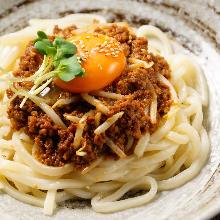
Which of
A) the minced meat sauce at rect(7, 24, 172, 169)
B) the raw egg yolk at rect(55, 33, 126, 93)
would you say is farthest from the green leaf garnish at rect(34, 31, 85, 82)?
the minced meat sauce at rect(7, 24, 172, 169)

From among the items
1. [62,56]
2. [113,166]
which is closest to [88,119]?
[113,166]

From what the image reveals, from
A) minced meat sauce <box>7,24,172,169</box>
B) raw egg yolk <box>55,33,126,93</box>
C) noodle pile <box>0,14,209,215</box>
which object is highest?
raw egg yolk <box>55,33,126,93</box>

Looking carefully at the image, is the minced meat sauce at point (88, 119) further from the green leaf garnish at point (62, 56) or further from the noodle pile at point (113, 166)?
the green leaf garnish at point (62, 56)

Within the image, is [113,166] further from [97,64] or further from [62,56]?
[62,56]

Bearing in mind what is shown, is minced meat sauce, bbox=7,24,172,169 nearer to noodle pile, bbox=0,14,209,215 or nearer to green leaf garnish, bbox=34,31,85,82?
noodle pile, bbox=0,14,209,215

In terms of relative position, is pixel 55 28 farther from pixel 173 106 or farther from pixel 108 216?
pixel 108 216

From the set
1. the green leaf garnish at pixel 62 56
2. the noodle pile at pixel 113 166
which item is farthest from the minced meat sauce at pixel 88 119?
the green leaf garnish at pixel 62 56
